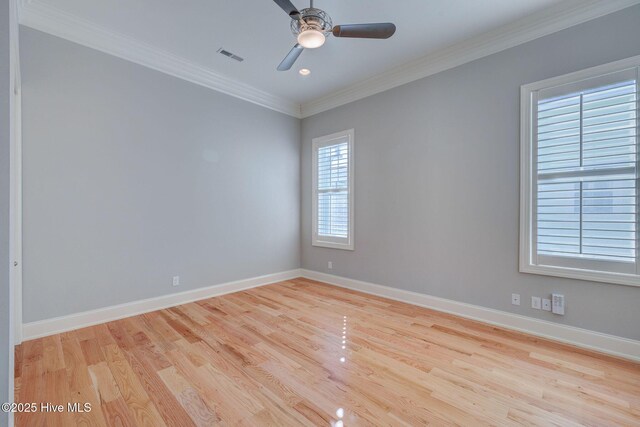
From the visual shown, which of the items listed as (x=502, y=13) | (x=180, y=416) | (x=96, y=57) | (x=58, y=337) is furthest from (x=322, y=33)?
(x=58, y=337)

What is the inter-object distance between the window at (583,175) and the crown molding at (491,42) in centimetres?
49

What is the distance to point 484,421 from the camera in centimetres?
160

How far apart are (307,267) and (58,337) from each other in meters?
3.30

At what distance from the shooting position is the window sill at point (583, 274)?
2.26 m

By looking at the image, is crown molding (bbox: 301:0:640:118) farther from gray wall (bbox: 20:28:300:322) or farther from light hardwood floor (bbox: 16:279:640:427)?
light hardwood floor (bbox: 16:279:640:427)

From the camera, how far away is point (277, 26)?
282 centimetres

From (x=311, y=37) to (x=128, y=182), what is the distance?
2.55 m

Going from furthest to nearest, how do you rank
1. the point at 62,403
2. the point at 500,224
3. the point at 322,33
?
the point at 500,224 → the point at 322,33 → the point at 62,403

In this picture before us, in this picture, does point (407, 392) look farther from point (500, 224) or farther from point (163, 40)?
point (163, 40)

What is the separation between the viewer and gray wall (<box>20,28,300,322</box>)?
2.64 m

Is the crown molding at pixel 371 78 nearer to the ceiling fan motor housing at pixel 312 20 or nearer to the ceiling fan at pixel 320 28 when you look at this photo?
the ceiling fan at pixel 320 28

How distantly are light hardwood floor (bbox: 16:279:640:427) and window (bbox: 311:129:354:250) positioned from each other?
5.58ft
